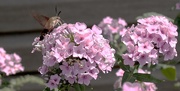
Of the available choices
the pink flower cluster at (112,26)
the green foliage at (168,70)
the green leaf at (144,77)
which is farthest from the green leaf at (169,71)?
the green leaf at (144,77)

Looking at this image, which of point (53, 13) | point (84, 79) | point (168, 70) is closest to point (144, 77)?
point (84, 79)

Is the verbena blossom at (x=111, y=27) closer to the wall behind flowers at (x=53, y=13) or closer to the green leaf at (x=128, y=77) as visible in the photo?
the wall behind flowers at (x=53, y=13)

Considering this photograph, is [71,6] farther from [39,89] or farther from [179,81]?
[179,81]

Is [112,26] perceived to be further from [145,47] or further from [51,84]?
[51,84]

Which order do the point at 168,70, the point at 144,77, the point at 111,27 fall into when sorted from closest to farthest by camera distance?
the point at 144,77, the point at 168,70, the point at 111,27

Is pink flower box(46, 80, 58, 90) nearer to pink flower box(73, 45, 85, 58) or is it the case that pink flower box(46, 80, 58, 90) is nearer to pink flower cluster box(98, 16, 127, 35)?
pink flower box(73, 45, 85, 58)

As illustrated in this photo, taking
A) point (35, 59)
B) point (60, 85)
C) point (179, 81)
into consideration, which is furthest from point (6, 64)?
point (179, 81)

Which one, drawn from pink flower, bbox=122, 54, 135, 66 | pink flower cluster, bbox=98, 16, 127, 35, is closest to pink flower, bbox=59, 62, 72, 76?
pink flower, bbox=122, 54, 135, 66
